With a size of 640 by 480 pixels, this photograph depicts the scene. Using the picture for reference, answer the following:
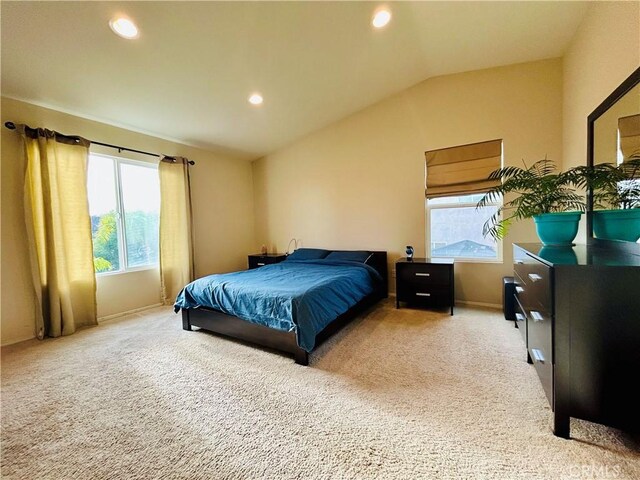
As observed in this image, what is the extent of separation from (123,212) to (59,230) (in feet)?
2.36

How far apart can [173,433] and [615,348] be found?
2178 mm

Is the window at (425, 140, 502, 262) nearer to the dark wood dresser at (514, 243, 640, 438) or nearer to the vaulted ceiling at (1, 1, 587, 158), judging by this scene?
the vaulted ceiling at (1, 1, 587, 158)

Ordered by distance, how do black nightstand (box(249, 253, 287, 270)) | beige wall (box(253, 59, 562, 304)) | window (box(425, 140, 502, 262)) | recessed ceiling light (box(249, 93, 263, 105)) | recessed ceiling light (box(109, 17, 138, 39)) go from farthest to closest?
black nightstand (box(249, 253, 287, 270)) → window (box(425, 140, 502, 262)) → recessed ceiling light (box(249, 93, 263, 105)) → beige wall (box(253, 59, 562, 304)) → recessed ceiling light (box(109, 17, 138, 39))

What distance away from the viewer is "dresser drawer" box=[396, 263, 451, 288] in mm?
3109

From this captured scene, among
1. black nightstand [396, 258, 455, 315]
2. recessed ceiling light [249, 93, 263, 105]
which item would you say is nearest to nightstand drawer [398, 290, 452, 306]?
black nightstand [396, 258, 455, 315]

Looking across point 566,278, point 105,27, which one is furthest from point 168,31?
point 566,278

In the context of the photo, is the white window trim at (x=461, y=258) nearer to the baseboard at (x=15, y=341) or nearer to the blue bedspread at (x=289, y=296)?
the blue bedspread at (x=289, y=296)

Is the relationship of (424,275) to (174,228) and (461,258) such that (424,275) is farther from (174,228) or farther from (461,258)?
(174,228)

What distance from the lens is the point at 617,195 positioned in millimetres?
1606

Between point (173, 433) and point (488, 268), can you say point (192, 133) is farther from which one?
point (488, 268)

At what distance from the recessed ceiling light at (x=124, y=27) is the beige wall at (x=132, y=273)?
1.51m

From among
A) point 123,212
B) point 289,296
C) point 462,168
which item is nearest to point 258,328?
point 289,296

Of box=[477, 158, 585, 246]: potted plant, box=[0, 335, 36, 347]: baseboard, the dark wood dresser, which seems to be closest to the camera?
the dark wood dresser

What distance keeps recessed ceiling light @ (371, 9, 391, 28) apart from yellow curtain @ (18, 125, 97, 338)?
10.8ft
